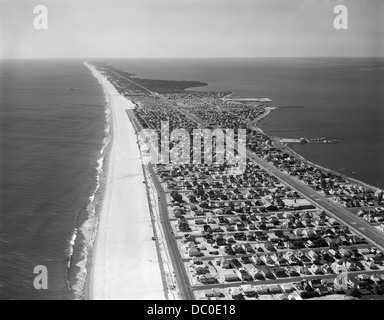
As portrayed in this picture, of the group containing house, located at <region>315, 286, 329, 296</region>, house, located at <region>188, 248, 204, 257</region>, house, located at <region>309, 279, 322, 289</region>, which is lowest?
house, located at <region>315, 286, 329, 296</region>

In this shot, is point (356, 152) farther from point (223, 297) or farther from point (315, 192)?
point (223, 297)

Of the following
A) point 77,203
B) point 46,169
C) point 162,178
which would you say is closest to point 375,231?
point 162,178

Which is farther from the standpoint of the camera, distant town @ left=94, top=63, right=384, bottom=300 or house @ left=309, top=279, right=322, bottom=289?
distant town @ left=94, top=63, right=384, bottom=300

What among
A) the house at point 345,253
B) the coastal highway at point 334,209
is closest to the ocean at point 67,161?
the coastal highway at point 334,209

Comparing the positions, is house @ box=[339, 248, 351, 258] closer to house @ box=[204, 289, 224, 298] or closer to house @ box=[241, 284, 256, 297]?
house @ box=[241, 284, 256, 297]

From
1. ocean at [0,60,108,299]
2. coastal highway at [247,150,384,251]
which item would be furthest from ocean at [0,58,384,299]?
coastal highway at [247,150,384,251]

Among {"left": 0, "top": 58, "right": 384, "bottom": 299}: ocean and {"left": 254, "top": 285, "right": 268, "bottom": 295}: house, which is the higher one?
{"left": 0, "top": 58, "right": 384, "bottom": 299}: ocean

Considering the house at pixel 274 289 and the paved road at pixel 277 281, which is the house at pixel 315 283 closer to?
the paved road at pixel 277 281
